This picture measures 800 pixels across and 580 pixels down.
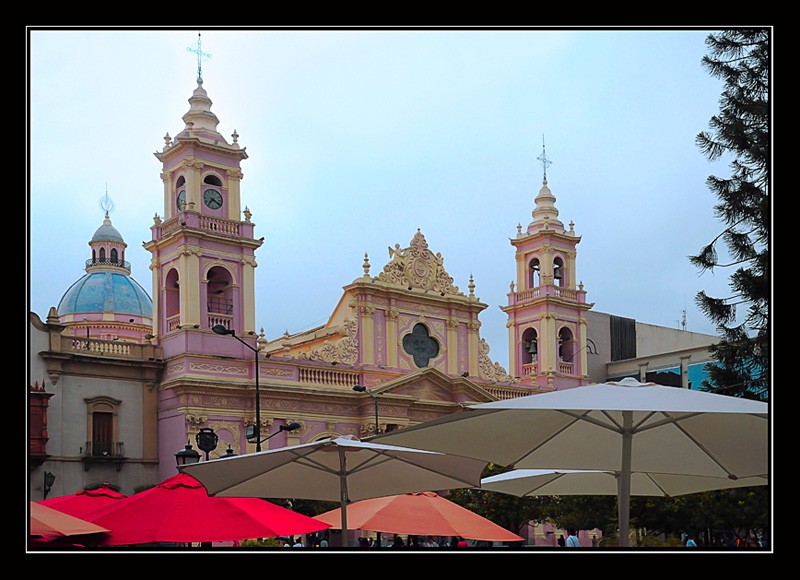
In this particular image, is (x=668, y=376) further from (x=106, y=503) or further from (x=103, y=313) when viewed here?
(x=106, y=503)

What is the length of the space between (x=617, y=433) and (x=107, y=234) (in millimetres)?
51864

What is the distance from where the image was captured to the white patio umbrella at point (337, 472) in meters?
10.5

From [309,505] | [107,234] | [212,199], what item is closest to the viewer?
[309,505]

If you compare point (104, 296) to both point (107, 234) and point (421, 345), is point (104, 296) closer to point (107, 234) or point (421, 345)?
point (107, 234)

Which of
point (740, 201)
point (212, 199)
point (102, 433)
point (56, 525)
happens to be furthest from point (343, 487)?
point (212, 199)

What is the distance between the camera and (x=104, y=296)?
54000 millimetres

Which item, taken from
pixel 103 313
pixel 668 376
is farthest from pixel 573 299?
pixel 103 313

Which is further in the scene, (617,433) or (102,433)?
(102,433)

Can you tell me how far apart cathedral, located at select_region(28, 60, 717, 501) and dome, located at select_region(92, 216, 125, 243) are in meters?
18.3

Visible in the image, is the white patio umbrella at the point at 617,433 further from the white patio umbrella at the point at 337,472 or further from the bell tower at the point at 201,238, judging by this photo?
the bell tower at the point at 201,238

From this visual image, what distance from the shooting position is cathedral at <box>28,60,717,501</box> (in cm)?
3319

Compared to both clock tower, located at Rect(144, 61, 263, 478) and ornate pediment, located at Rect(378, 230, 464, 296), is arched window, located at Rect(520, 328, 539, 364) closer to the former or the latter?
ornate pediment, located at Rect(378, 230, 464, 296)
